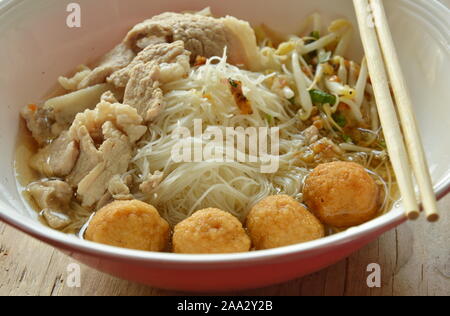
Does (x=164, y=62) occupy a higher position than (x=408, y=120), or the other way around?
(x=164, y=62)

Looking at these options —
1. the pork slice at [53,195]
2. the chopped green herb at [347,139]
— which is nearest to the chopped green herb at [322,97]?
the chopped green herb at [347,139]

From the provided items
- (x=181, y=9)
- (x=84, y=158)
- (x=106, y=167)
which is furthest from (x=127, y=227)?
(x=181, y=9)

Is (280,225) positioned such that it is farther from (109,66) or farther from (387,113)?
(109,66)

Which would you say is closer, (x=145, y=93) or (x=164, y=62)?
(x=145, y=93)

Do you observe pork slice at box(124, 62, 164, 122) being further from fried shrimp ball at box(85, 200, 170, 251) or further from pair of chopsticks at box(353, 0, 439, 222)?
pair of chopsticks at box(353, 0, 439, 222)

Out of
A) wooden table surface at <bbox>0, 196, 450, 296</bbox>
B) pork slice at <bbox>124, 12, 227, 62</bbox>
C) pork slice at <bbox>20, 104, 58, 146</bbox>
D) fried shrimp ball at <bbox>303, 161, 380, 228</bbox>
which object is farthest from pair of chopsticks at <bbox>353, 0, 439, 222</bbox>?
pork slice at <bbox>20, 104, 58, 146</bbox>

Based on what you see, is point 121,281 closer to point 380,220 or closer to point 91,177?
point 91,177

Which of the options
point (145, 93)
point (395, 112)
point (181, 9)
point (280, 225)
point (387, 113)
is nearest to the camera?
point (280, 225)
